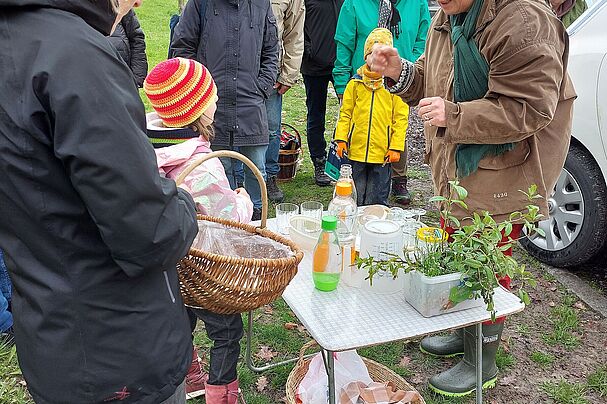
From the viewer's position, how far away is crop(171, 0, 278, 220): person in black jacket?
13.3ft

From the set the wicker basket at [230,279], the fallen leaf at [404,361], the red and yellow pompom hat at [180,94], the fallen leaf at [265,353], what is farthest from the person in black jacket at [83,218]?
the fallen leaf at [404,361]

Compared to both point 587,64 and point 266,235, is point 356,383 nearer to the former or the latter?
point 266,235

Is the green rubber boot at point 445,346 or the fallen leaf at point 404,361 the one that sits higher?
the green rubber boot at point 445,346

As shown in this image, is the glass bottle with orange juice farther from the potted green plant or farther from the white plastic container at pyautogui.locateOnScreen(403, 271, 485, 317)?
the white plastic container at pyautogui.locateOnScreen(403, 271, 485, 317)

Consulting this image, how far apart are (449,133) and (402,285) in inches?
24.4

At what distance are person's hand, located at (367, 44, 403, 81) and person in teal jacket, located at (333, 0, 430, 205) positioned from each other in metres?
1.88

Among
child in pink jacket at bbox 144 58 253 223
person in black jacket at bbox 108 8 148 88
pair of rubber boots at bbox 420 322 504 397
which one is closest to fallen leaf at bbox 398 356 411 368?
pair of rubber boots at bbox 420 322 504 397

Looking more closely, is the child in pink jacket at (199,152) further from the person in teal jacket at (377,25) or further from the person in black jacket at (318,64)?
the person in black jacket at (318,64)

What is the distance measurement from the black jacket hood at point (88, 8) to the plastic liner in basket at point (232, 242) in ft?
2.78

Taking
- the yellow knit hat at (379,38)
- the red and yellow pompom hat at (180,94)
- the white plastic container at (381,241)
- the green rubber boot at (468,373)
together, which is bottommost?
the green rubber boot at (468,373)

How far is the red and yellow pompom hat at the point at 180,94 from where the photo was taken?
2414mm

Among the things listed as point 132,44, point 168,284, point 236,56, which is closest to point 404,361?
point 168,284

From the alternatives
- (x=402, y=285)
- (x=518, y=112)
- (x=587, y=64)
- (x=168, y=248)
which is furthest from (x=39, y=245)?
(x=587, y=64)

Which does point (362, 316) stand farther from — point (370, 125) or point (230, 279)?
point (370, 125)
